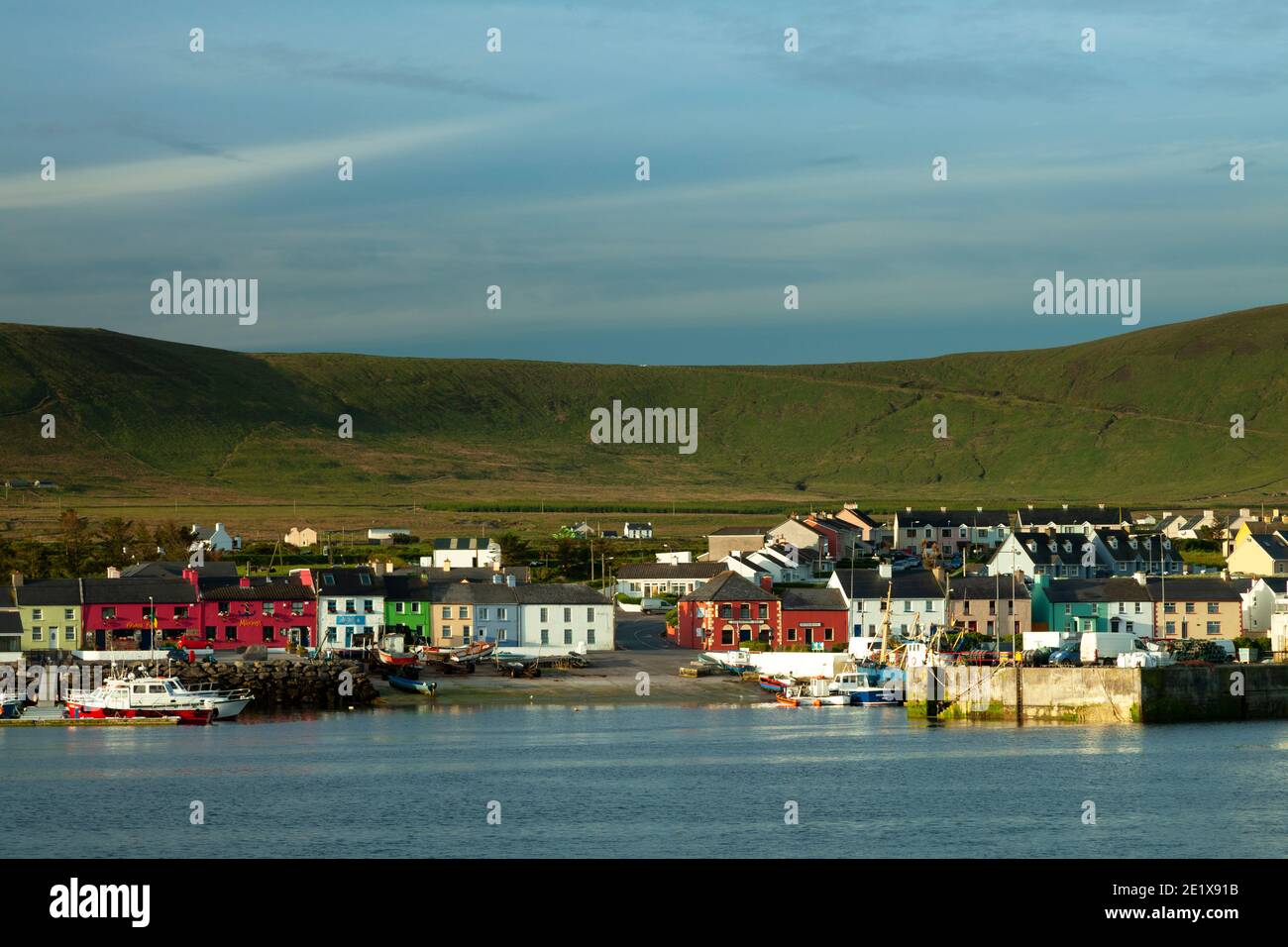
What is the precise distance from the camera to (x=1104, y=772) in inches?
2244

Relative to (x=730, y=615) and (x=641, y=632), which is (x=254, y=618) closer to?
(x=641, y=632)

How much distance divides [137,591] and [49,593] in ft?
15.1

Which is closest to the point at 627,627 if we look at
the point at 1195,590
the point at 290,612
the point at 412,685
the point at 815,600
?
the point at 815,600

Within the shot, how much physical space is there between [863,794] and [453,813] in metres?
12.4

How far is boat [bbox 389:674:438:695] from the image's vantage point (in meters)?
84.1

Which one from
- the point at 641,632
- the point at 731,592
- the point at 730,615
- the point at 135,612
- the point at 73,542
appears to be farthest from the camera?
the point at 73,542

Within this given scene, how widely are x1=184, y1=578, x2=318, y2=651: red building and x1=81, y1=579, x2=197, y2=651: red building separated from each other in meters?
0.91

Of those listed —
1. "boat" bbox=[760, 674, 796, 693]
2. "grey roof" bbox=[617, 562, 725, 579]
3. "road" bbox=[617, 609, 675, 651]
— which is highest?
"grey roof" bbox=[617, 562, 725, 579]

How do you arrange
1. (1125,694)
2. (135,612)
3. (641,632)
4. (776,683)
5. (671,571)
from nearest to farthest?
(1125,694) < (776,683) < (135,612) < (641,632) < (671,571)

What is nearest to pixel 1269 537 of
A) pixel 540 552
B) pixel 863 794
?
pixel 540 552

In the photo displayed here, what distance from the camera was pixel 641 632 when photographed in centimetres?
11012

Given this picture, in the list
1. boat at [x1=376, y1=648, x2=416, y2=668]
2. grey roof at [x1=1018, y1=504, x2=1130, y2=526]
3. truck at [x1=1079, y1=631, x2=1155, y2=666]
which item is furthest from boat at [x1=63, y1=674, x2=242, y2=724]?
grey roof at [x1=1018, y1=504, x2=1130, y2=526]

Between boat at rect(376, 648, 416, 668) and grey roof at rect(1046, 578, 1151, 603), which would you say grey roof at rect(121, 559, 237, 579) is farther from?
grey roof at rect(1046, 578, 1151, 603)

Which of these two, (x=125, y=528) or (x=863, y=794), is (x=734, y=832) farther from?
(x=125, y=528)
